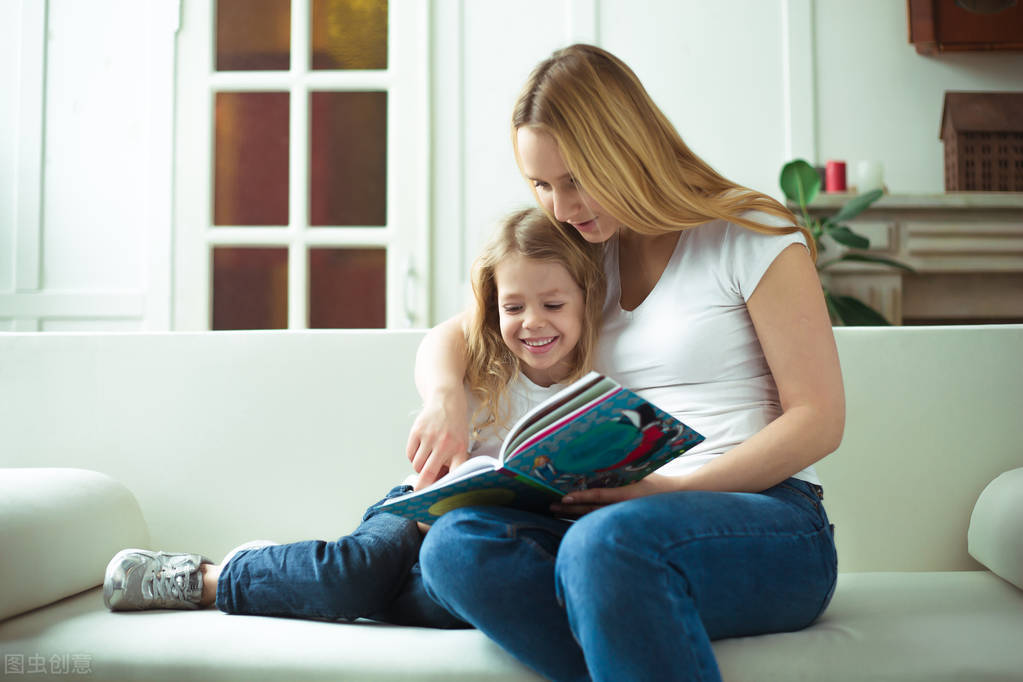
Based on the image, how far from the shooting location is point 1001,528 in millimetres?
1198

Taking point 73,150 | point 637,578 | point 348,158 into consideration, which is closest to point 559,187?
point 637,578

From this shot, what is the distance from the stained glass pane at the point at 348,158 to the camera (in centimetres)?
325

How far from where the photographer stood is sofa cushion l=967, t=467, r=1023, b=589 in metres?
1.15

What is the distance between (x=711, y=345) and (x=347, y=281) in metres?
2.37

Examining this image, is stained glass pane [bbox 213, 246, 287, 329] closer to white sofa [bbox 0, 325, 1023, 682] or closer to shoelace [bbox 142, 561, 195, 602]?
white sofa [bbox 0, 325, 1023, 682]

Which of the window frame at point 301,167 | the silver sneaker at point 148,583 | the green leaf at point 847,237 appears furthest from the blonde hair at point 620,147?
the window frame at point 301,167

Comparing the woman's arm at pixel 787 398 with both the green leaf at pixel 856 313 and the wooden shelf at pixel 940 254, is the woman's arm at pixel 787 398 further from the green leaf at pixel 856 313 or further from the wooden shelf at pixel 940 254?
the wooden shelf at pixel 940 254

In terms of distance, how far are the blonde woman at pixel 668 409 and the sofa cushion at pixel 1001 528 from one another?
13.3 inches

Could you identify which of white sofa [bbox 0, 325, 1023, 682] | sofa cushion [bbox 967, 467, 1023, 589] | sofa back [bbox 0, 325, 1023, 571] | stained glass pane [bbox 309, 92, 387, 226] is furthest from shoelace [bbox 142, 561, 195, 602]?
stained glass pane [bbox 309, 92, 387, 226]

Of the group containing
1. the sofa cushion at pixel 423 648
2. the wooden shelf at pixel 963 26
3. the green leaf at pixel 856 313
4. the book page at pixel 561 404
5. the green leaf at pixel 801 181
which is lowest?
the sofa cushion at pixel 423 648

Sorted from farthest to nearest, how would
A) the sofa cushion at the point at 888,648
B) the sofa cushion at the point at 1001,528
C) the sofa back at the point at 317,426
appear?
1. the sofa back at the point at 317,426
2. the sofa cushion at the point at 1001,528
3. the sofa cushion at the point at 888,648

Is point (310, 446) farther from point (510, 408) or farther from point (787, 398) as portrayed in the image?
point (787, 398)

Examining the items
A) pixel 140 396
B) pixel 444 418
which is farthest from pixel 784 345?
pixel 140 396

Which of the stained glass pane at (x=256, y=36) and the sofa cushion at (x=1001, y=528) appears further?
the stained glass pane at (x=256, y=36)
